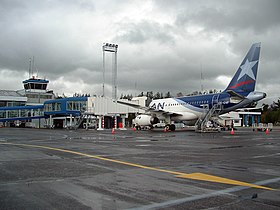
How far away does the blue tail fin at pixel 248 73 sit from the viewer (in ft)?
106

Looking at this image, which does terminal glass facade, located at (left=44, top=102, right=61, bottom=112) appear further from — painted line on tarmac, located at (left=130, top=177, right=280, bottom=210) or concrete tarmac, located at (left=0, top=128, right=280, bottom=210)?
painted line on tarmac, located at (left=130, top=177, right=280, bottom=210)

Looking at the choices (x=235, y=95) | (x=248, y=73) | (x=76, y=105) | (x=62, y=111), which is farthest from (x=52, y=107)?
(x=248, y=73)

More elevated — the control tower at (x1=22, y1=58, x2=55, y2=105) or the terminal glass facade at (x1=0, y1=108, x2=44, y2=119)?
the control tower at (x1=22, y1=58, x2=55, y2=105)

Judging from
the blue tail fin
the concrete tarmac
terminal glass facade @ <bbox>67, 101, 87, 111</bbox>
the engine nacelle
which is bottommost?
the concrete tarmac

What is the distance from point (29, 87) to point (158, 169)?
341ft

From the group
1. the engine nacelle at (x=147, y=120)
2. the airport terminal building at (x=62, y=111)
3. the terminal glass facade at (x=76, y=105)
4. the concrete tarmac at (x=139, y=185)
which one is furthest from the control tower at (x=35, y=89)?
the concrete tarmac at (x=139, y=185)

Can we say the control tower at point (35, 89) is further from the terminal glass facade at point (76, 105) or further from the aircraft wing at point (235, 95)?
the aircraft wing at point (235, 95)

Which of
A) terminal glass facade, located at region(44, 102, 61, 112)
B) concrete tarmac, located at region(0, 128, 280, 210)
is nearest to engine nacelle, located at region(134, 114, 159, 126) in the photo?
terminal glass facade, located at region(44, 102, 61, 112)

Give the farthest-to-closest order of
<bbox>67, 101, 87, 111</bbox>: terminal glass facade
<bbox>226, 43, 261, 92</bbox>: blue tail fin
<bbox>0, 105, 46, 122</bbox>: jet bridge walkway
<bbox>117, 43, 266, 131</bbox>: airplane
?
<bbox>0, 105, 46, 122</bbox>: jet bridge walkway
<bbox>67, 101, 87, 111</bbox>: terminal glass facade
<bbox>117, 43, 266, 131</bbox>: airplane
<bbox>226, 43, 261, 92</bbox>: blue tail fin

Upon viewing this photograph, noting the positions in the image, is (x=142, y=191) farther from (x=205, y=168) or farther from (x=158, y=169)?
(x=205, y=168)

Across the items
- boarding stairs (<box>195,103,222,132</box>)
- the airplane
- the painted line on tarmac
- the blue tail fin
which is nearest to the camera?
the painted line on tarmac

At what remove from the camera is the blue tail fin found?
32.2 meters

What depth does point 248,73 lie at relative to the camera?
32.9 meters

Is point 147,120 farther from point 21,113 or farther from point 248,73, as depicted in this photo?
point 21,113
